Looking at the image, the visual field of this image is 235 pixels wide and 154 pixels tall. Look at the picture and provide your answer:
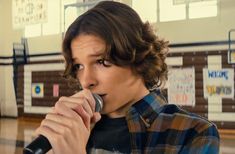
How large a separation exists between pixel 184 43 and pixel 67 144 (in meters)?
5.76

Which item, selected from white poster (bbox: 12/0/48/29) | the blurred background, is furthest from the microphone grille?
white poster (bbox: 12/0/48/29)

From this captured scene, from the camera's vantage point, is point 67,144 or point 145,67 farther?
point 145,67

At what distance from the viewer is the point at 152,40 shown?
120 cm

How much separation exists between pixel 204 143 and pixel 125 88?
26 centimetres

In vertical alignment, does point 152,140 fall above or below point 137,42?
below

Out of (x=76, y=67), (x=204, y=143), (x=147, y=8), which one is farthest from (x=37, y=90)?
(x=204, y=143)

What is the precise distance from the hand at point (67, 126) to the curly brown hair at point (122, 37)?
25 centimetres

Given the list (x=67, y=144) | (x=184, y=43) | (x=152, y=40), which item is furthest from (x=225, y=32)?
(x=67, y=144)

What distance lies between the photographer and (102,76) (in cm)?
103

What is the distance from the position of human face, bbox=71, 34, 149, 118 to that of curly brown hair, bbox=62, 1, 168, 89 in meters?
0.02

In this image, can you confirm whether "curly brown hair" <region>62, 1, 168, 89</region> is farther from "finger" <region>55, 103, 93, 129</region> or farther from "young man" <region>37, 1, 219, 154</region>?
"finger" <region>55, 103, 93, 129</region>

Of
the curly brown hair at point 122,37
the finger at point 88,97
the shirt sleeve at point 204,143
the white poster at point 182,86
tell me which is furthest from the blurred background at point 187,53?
the finger at point 88,97

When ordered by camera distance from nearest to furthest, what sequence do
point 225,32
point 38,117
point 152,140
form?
point 152,140
point 225,32
point 38,117

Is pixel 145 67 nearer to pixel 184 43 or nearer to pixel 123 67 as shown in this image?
pixel 123 67
